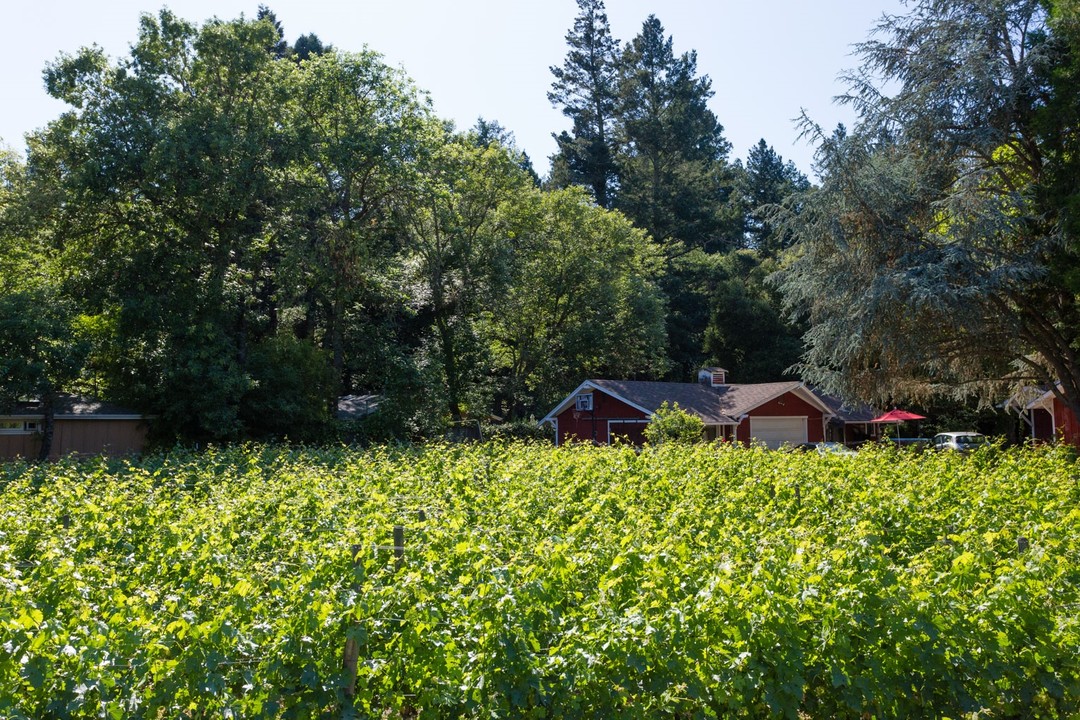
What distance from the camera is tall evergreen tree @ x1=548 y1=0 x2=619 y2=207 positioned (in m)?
53.0

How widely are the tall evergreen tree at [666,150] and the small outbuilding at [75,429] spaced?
2900cm

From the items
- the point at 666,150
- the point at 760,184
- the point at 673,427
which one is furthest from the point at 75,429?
the point at 760,184

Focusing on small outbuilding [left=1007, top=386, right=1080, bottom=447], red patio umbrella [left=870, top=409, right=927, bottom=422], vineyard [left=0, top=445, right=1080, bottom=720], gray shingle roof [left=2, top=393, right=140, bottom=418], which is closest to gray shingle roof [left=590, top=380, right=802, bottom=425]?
red patio umbrella [left=870, top=409, right=927, bottom=422]

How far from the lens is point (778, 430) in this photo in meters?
36.2

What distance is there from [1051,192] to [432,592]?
18870 mm

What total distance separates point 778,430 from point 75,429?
83.9 ft

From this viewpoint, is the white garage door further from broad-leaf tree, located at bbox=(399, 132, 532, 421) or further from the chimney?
broad-leaf tree, located at bbox=(399, 132, 532, 421)

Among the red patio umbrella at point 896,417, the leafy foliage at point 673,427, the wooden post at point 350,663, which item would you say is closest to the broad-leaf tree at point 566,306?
the red patio umbrella at point 896,417

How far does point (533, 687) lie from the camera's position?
4414 millimetres

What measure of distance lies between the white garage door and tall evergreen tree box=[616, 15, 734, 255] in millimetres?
14776

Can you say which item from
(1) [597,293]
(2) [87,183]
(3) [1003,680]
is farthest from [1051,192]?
(2) [87,183]

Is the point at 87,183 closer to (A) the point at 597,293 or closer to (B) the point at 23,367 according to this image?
(B) the point at 23,367

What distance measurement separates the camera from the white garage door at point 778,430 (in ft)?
117

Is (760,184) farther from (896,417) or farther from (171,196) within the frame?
(171,196)
